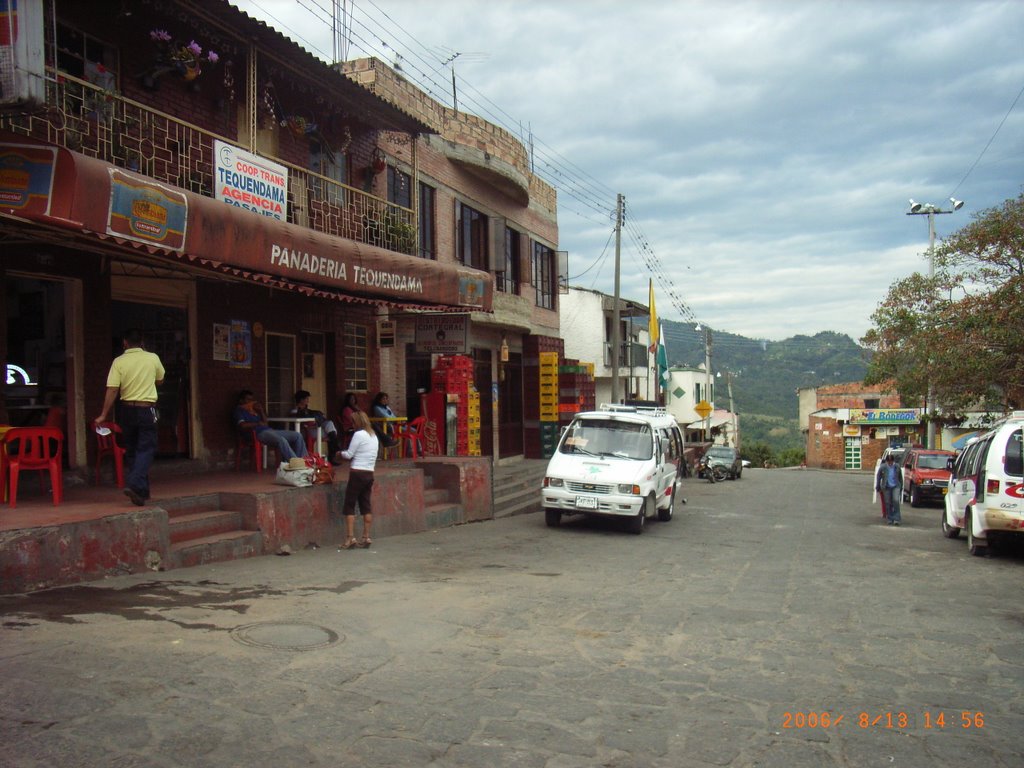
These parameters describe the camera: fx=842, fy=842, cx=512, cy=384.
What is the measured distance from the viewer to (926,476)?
2470 centimetres

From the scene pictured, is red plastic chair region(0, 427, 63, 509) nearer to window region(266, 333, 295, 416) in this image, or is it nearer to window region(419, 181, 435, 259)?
window region(266, 333, 295, 416)

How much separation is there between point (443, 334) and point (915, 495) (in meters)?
16.0

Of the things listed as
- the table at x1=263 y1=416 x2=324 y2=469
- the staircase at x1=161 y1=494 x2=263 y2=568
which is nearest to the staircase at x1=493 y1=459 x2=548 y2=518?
the table at x1=263 y1=416 x2=324 y2=469

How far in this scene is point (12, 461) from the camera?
27.7 feet

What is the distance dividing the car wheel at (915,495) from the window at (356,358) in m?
17.1

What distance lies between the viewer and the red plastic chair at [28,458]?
8.46 m

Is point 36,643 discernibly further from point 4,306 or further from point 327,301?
point 327,301

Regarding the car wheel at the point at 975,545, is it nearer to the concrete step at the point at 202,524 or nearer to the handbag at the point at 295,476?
the handbag at the point at 295,476

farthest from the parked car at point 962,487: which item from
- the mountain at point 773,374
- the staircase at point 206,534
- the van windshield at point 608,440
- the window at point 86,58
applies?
the mountain at point 773,374

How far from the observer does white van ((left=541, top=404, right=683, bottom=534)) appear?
45.9 feet

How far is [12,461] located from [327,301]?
7.46m

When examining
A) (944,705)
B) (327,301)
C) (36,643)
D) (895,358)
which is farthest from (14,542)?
(895,358)

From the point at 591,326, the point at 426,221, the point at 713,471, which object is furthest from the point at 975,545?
the point at 591,326

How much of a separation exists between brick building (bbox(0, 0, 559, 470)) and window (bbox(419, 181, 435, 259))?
0.18 feet
